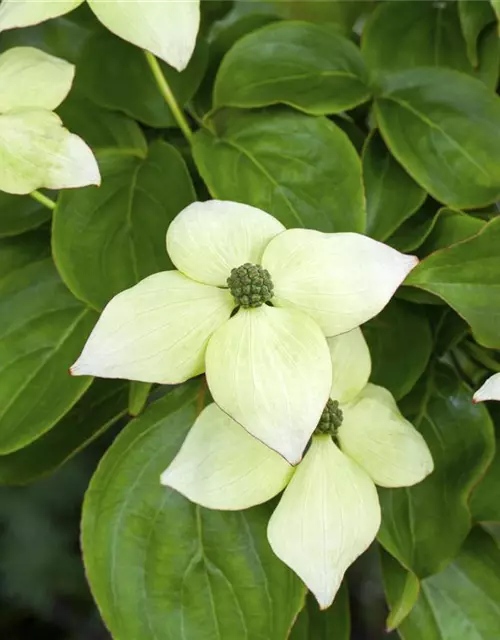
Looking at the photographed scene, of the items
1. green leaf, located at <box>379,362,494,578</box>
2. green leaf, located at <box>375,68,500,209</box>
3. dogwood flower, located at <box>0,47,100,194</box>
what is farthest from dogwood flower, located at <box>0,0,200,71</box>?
green leaf, located at <box>379,362,494,578</box>

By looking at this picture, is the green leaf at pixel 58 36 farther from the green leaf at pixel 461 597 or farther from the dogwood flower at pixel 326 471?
the green leaf at pixel 461 597

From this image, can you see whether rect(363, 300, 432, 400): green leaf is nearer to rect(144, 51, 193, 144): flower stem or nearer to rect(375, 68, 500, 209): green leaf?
rect(375, 68, 500, 209): green leaf

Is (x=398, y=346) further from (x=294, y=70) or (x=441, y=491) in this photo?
(x=294, y=70)

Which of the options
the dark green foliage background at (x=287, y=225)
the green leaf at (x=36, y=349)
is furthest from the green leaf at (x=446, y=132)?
the green leaf at (x=36, y=349)

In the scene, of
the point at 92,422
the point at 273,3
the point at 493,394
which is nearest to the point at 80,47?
the point at 273,3

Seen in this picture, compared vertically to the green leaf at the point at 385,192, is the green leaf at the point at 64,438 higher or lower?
lower

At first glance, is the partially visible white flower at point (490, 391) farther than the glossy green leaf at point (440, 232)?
No
